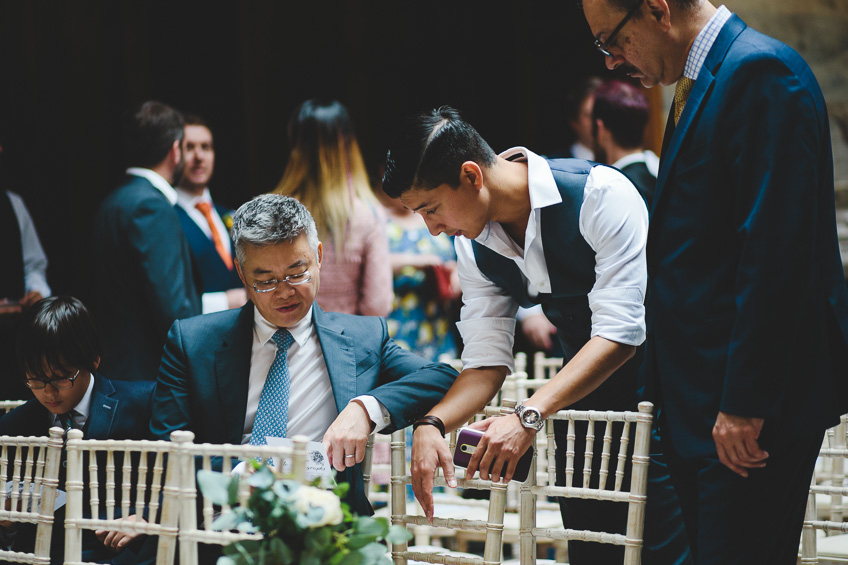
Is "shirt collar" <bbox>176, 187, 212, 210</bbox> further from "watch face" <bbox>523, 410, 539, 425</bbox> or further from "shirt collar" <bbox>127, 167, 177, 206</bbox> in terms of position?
"watch face" <bbox>523, 410, 539, 425</bbox>

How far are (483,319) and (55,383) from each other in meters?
1.12

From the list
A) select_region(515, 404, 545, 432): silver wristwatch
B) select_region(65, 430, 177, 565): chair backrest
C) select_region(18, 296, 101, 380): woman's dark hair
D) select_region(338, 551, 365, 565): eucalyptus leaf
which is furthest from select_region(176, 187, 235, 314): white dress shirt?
select_region(338, 551, 365, 565): eucalyptus leaf

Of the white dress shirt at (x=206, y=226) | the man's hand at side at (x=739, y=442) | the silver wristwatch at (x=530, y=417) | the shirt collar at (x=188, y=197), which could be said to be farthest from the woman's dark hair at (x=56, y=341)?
the man's hand at side at (x=739, y=442)

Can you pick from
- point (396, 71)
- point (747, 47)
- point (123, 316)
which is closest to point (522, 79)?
point (396, 71)

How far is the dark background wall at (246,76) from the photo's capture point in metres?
4.68

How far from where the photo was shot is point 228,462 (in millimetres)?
1750

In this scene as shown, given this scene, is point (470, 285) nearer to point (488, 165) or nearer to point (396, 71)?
point (488, 165)

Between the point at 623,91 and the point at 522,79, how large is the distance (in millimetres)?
1771

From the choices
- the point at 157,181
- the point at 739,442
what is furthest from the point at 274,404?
the point at 157,181

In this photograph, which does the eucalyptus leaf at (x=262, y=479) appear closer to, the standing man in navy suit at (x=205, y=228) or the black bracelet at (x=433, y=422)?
the black bracelet at (x=433, y=422)

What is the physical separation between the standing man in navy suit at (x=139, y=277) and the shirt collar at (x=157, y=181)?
0.6 inches

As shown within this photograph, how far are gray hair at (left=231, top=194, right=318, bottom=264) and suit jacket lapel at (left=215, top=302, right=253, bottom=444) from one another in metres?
0.20

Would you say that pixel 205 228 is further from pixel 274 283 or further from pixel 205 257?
pixel 274 283

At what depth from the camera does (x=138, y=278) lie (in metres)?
3.18
